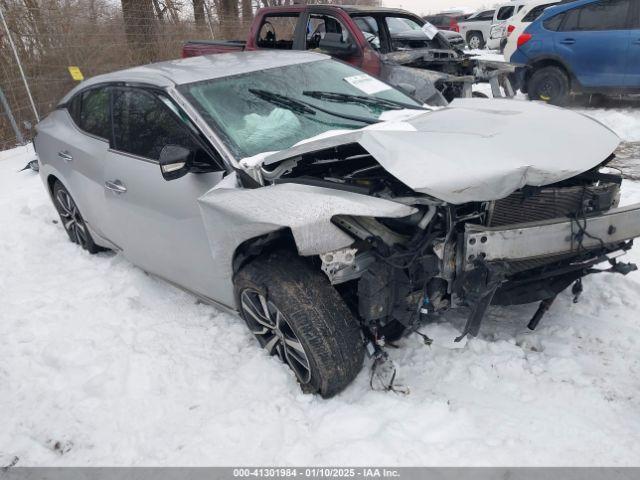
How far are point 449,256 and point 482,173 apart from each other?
440 millimetres

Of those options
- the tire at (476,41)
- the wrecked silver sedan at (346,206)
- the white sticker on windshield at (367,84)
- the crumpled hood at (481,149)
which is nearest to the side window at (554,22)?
the white sticker on windshield at (367,84)

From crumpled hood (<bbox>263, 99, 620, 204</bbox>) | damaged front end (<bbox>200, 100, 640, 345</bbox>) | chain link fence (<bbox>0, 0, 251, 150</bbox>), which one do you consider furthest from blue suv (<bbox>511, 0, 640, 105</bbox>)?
chain link fence (<bbox>0, 0, 251, 150</bbox>)

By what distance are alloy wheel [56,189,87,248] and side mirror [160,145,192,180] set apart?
202cm

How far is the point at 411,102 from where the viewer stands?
3.87m

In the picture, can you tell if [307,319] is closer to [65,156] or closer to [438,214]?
[438,214]

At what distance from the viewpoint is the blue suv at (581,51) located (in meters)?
7.54

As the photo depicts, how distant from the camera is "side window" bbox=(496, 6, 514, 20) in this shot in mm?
17391

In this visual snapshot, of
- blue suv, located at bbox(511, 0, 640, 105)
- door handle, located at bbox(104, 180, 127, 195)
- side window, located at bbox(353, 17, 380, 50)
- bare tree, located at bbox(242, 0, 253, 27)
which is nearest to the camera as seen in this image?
door handle, located at bbox(104, 180, 127, 195)

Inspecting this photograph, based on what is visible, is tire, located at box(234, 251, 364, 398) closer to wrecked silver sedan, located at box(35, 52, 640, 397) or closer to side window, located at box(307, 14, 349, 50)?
wrecked silver sedan, located at box(35, 52, 640, 397)

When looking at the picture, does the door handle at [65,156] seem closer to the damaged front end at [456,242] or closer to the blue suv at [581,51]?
the damaged front end at [456,242]

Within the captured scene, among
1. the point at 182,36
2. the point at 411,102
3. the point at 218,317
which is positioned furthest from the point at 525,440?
the point at 182,36

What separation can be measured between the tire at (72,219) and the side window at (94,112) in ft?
2.30

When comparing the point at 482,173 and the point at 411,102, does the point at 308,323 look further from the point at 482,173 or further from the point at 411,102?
the point at 411,102

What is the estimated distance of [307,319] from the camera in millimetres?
2529
